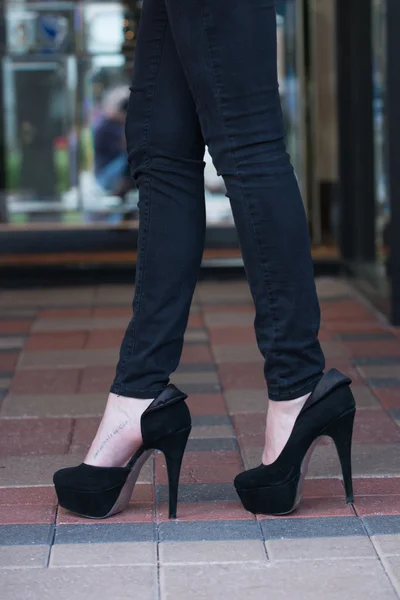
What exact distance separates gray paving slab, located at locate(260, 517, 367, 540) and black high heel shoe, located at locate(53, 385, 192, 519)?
0.59 feet

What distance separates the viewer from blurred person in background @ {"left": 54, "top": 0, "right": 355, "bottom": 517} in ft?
6.34

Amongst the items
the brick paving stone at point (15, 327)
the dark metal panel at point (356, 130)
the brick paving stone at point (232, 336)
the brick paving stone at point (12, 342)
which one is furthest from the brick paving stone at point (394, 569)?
the dark metal panel at point (356, 130)

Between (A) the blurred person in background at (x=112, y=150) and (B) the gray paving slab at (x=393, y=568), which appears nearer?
(B) the gray paving slab at (x=393, y=568)

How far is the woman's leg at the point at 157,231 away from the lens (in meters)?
2.01

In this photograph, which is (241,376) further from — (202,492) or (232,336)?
(202,492)

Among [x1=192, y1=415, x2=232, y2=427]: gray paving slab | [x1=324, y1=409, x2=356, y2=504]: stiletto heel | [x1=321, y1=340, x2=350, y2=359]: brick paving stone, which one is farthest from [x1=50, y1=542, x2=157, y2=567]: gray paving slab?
[x1=321, y1=340, x2=350, y2=359]: brick paving stone

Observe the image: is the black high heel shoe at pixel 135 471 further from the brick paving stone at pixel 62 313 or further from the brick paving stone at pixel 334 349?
the brick paving stone at pixel 62 313

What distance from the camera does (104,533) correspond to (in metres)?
1.95

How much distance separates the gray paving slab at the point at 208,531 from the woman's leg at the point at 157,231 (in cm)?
16

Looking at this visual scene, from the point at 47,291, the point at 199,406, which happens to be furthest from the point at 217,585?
the point at 47,291

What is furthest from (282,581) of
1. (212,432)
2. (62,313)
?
(62,313)

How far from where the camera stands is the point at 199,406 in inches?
120

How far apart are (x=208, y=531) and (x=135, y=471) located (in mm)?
200

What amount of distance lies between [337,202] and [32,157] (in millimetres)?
2181
